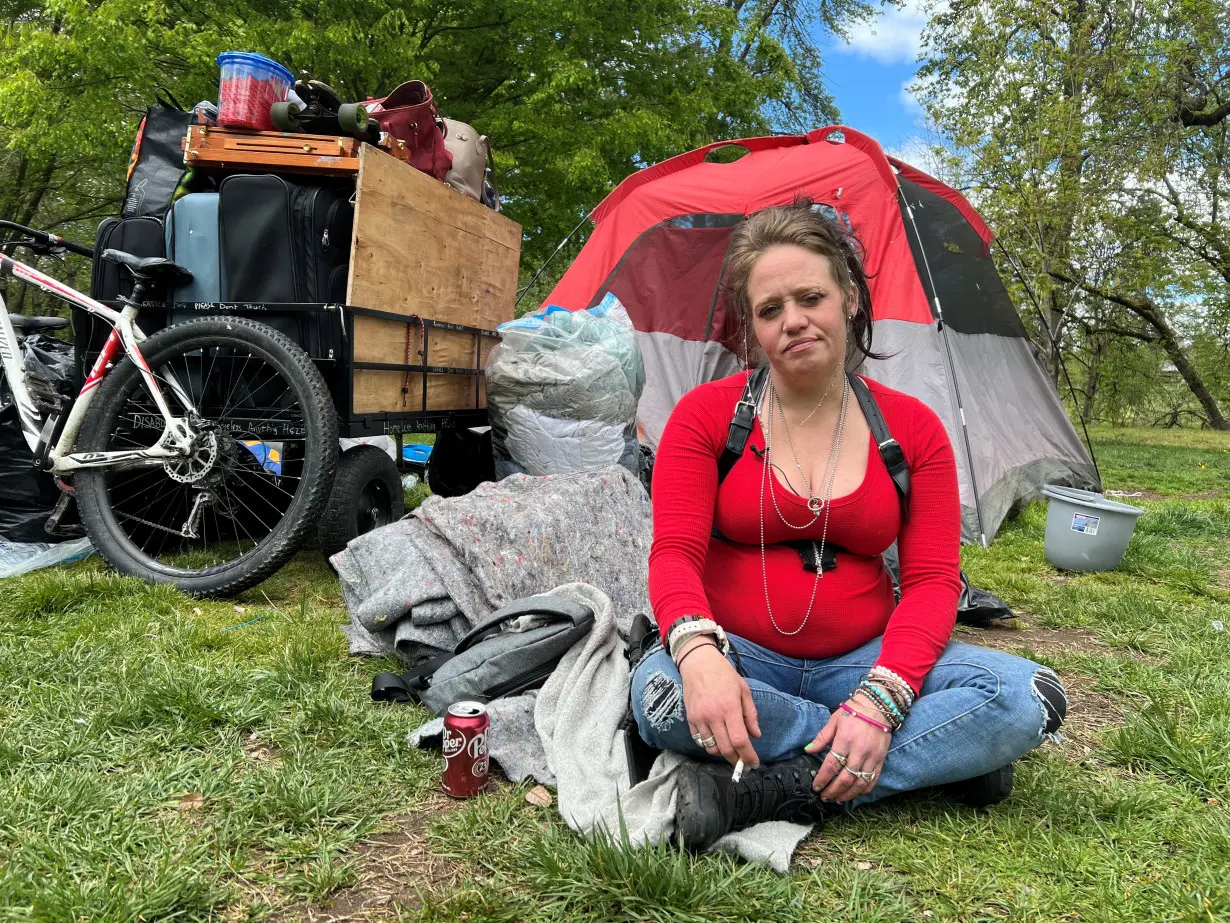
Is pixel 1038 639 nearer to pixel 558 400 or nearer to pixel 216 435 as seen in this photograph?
pixel 558 400

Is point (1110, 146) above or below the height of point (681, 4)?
below

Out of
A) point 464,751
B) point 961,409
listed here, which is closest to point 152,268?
point 464,751

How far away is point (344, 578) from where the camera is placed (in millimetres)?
2465

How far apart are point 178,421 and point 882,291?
11.3 ft

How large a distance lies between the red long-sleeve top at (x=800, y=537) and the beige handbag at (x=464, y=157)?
2.59m

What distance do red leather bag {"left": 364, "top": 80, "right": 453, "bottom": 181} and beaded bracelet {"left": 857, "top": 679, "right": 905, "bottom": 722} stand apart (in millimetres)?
2903

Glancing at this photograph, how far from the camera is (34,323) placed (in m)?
3.43

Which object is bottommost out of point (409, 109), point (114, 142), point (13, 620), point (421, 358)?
point (13, 620)

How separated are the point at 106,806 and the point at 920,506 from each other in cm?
165

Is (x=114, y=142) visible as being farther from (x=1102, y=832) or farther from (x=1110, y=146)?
(x=1110, y=146)

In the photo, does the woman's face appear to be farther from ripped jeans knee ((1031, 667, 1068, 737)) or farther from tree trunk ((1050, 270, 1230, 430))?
tree trunk ((1050, 270, 1230, 430))

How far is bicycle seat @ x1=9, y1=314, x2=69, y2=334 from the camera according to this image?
132 inches

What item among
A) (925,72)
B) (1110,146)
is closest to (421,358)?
(1110,146)

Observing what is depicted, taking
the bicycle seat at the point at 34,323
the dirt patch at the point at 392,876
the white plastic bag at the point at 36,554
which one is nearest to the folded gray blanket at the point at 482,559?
the dirt patch at the point at 392,876
